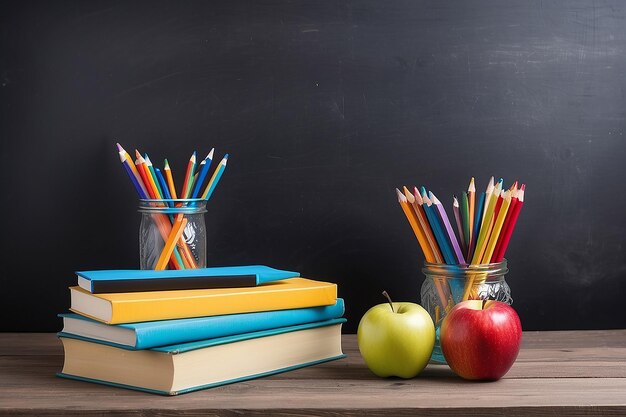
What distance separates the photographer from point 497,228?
1.10 m

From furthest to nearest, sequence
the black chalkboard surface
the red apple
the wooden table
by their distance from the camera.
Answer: the black chalkboard surface
the red apple
the wooden table

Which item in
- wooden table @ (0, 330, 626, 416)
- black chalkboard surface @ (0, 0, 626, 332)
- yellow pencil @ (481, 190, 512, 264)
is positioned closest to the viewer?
wooden table @ (0, 330, 626, 416)

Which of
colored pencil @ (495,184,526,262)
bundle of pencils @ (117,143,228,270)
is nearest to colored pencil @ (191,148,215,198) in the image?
bundle of pencils @ (117,143,228,270)

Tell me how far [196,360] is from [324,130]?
51 cm

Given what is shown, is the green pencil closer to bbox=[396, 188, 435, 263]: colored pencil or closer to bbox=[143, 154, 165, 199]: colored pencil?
bbox=[396, 188, 435, 263]: colored pencil

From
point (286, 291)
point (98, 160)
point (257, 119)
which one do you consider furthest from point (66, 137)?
point (286, 291)

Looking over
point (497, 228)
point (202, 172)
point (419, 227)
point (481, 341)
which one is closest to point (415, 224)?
point (419, 227)

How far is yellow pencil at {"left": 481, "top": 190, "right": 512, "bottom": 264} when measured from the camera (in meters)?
1.09

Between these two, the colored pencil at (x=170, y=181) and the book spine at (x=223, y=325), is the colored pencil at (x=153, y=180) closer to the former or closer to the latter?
the colored pencil at (x=170, y=181)

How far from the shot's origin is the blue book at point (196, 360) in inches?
36.2

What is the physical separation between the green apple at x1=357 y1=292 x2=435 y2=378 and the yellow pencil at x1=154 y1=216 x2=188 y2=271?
0.31 metres

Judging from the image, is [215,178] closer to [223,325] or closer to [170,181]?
[170,181]

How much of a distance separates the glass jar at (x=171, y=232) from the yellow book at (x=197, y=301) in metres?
0.15

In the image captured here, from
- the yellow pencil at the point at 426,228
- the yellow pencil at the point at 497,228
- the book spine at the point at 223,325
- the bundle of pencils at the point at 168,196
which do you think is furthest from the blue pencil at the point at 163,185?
the yellow pencil at the point at 497,228
